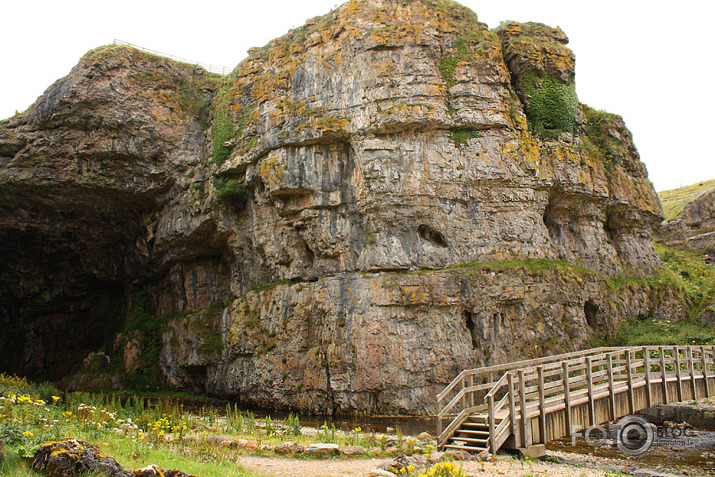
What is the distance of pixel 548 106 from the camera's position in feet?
79.8

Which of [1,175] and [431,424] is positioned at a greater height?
[1,175]

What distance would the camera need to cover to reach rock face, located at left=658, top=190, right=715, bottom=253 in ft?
129

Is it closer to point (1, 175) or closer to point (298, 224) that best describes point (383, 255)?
point (298, 224)

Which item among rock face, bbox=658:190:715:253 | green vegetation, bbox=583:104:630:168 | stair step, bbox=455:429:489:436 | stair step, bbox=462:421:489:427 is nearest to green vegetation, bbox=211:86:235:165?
green vegetation, bbox=583:104:630:168

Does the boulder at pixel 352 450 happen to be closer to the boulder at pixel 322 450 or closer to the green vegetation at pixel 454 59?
the boulder at pixel 322 450

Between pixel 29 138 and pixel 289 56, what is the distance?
44.3 feet

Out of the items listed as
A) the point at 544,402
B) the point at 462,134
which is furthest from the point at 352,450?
the point at 462,134

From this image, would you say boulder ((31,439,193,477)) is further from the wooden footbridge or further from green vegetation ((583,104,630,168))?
green vegetation ((583,104,630,168))

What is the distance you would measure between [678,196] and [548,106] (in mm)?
40075

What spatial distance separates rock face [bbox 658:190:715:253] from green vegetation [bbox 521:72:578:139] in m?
21.3

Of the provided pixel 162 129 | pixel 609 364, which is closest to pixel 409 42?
pixel 162 129

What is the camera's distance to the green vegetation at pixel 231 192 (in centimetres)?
2575

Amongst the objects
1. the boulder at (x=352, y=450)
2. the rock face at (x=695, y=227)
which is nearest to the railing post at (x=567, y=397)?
the boulder at (x=352, y=450)

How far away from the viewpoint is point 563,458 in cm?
1295
